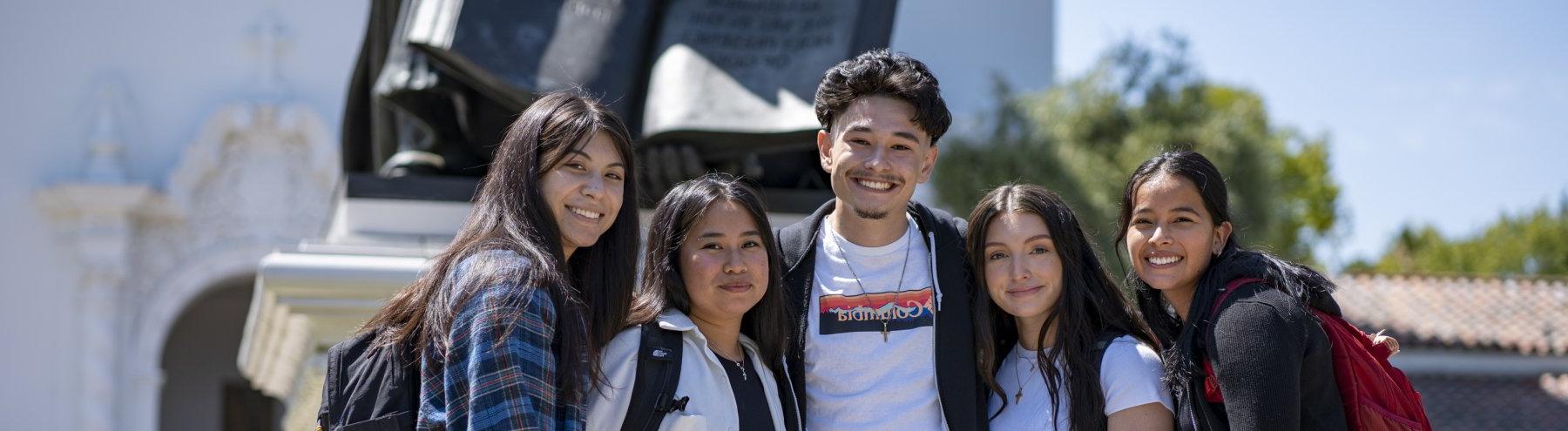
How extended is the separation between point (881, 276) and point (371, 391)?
108 centimetres

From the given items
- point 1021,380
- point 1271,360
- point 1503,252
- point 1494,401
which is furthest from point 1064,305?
point 1503,252

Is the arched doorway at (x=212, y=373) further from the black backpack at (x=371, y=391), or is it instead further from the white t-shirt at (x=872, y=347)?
the black backpack at (x=371, y=391)

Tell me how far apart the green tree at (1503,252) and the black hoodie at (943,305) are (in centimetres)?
3982

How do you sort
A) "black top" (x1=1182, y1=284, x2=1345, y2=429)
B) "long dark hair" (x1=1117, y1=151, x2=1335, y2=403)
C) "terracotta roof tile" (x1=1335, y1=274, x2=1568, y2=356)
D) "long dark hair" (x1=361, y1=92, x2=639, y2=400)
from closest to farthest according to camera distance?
1. "long dark hair" (x1=361, y1=92, x2=639, y2=400)
2. "black top" (x1=1182, y1=284, x2=1345, y2=429)
3. "long dark hair" (x1=1117, y1=151, x2=1335, y2=403)
4. "terracotta roof tile" (x1=1335, y1=274, x2=1568, y2=356)

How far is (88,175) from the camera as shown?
15258 millimetres

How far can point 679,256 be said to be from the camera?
274 cm

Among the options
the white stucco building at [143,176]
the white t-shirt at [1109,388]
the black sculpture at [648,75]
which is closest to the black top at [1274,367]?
the white t-shirt at [1109,388]

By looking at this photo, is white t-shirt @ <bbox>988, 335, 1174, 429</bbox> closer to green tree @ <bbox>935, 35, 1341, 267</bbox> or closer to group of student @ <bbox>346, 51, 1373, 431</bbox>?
group of student @ <bbox>346, 51, 1373, 431</bbox>

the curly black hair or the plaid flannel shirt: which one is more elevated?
the curly black hair

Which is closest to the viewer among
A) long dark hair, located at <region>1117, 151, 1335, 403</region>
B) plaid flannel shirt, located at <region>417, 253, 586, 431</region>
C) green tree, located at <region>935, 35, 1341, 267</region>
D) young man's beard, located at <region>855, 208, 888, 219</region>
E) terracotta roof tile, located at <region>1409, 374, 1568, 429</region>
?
plaid flannel shirt, located at <region>417, 253, 586, 431</region>

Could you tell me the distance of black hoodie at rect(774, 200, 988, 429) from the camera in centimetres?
271

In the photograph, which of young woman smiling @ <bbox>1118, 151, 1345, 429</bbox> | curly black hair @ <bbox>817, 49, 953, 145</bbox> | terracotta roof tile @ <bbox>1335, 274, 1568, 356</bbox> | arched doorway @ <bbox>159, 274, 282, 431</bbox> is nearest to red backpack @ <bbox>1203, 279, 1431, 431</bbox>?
young woman smiling @ <bbox>1118, 151, 1345, 429</bbox>

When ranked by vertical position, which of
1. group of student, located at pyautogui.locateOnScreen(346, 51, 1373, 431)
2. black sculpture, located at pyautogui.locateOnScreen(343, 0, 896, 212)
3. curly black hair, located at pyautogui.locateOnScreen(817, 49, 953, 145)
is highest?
black sculpture, located at pyautogui.locateOnScreen(343, 0, 896, 212)

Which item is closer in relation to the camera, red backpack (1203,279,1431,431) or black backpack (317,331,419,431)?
black backpack (317,331,419,431)
